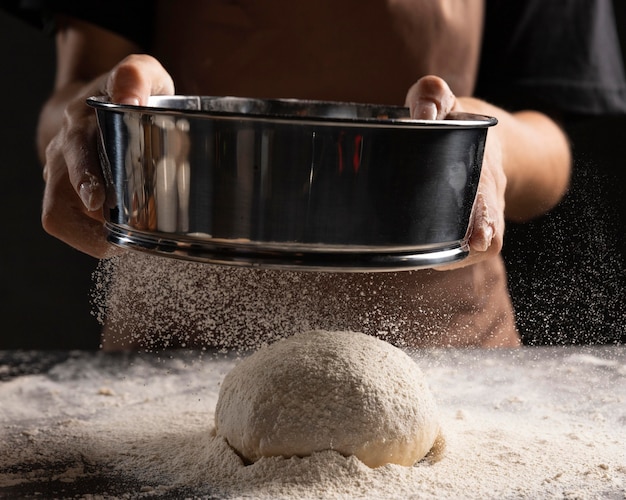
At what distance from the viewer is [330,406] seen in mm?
1045

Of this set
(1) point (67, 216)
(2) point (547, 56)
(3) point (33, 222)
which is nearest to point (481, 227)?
(1) point (67, 216)

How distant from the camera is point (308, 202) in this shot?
2.56ft

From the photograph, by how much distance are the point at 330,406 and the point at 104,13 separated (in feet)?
3.12

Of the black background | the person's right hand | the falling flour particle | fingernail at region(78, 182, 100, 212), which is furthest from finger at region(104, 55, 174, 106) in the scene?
the black background

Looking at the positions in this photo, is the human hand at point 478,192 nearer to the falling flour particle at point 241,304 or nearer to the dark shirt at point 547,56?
the falling flour particle at point 241,304

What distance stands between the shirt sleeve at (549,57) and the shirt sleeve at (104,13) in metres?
0.70

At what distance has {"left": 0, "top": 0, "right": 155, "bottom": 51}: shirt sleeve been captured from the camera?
160 cm

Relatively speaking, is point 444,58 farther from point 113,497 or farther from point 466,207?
point 113,497

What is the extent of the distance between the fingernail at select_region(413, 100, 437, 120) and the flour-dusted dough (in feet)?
1.05

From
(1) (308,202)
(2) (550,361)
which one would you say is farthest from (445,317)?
(1) (308,202)

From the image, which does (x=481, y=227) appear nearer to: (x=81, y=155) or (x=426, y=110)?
(x=426, y=110)

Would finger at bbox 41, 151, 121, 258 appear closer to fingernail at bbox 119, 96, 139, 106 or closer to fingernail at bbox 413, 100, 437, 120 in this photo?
fingernail at bbox 119, 96, 139, 106

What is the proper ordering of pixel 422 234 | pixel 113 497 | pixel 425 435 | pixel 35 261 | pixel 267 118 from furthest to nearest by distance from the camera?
1. pixel 35 261
2. pixel 425 435
3. pixel 113 497
4. pixel 422 234
5. pixel 267 118

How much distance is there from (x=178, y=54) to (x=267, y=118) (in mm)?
983
